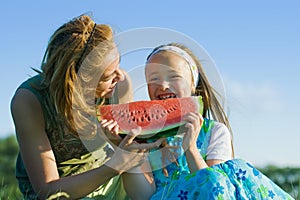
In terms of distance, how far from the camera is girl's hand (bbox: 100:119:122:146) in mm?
3145

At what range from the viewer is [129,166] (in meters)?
3.10

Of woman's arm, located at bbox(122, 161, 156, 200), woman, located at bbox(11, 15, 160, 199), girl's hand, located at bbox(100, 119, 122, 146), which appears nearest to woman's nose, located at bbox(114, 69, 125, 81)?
woman, located at bbox(11, 15, 160, 199)

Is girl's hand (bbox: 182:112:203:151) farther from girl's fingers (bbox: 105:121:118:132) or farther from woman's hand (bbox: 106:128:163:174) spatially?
girl's fingers (bbox: 105:121:118:132)

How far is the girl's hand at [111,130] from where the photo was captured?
10.3ft

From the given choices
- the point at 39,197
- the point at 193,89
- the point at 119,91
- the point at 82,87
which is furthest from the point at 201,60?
the point at 39,197

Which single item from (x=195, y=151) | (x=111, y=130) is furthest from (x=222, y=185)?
(x=111, y=130)

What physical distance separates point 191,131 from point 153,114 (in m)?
0.50

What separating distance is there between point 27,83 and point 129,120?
61cm

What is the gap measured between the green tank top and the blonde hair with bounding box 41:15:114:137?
0.07 metres

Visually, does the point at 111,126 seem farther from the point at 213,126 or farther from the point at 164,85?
the point at 213,126

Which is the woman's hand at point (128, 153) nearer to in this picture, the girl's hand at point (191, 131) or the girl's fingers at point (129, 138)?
the girl's fingers at point (129, 138)

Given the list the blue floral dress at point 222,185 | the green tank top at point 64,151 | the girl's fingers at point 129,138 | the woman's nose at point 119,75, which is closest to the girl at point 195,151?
the blue floral dress at point 222,185

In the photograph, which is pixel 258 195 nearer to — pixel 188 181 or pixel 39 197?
pixel 188 181

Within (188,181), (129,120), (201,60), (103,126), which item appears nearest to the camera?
(188,181)
